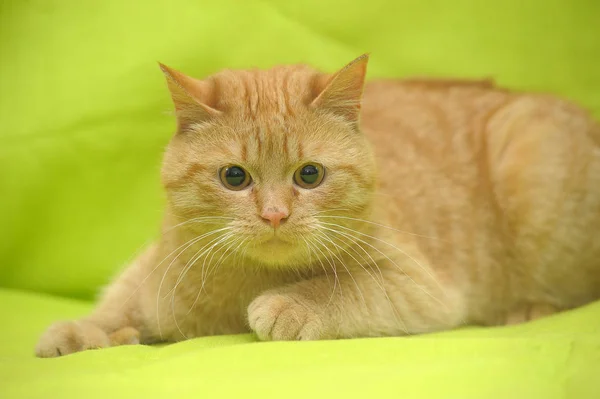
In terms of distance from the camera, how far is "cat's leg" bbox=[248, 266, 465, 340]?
7.04 feet

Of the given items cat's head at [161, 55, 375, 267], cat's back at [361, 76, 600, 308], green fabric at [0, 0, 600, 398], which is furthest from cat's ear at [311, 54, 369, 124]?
green fabric at [0, 0, 600, 398]

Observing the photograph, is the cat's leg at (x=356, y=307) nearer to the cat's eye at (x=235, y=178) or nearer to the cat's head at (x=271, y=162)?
the cat's head at (x=271, y=162)

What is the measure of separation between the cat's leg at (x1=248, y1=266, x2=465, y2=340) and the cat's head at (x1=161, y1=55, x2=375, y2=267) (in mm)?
115

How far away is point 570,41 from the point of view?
11.2ft

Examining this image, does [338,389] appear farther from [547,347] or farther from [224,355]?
[547,347]

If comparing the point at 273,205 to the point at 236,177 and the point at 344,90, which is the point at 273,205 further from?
the point at 344,90

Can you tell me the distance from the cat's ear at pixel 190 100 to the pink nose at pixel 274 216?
371 mm

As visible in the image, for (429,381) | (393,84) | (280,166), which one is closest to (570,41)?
(393,84)

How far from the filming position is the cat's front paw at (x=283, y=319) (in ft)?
6.98

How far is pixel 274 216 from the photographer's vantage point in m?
2.04

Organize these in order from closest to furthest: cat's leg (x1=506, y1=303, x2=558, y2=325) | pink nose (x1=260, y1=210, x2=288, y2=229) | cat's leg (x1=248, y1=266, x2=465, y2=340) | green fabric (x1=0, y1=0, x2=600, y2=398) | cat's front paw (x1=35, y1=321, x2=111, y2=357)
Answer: pink nose (x1=260, y1=210, x2=288, y2=229), cat's leg (x1=248, y1=266, x2=465, y2=340), cat's front paw (x1=35, y1=321, x2=111, y2=357), cat's leg (x1=506, y1=303, x2=558, y2=325), green fabric (x1=0, y1=0, x2=600, y2=398)

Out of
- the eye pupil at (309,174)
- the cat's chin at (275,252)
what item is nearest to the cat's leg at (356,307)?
the cat's chin at (275,252)

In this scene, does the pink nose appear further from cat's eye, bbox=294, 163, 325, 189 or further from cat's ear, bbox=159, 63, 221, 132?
cat's ear, bbox=159, 63, 221, 132

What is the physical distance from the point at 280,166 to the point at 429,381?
746 mm
